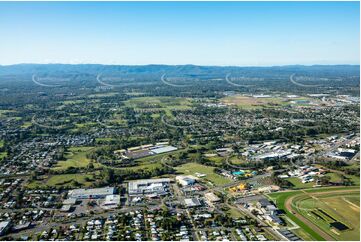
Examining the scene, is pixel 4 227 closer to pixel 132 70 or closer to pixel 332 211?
pixel 332 211

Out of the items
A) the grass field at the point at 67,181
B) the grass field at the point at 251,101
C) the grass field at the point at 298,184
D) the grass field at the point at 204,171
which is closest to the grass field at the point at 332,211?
the grass field at the point at 298,184

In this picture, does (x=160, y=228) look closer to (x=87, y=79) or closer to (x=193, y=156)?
(x=193, y=156)

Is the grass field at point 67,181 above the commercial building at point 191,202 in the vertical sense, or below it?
below

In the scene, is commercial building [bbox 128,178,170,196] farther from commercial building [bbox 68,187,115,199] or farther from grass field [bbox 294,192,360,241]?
grass field [bbox 294,192,360,241]

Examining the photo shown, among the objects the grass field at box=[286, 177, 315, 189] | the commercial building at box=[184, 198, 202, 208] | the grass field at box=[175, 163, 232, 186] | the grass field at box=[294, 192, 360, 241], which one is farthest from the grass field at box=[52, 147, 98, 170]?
the grass field at box=[294, 192, 360, 241]

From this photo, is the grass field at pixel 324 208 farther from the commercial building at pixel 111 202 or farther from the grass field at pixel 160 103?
the grass field at pixel 160 103

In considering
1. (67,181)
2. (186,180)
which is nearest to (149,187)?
(186,180)
